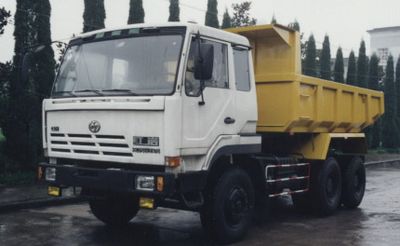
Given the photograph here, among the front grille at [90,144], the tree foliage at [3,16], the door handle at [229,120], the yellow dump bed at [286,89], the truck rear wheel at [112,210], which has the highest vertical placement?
the tree foliage at [3,16]

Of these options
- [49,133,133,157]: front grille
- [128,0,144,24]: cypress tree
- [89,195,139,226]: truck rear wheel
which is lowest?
[89,195,139,226]: truck rear wheel

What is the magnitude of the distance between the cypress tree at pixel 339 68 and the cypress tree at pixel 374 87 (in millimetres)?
2343

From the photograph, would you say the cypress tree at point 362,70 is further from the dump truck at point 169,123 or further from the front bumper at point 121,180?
the front bumper at point 121,180

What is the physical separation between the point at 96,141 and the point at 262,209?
107 inches

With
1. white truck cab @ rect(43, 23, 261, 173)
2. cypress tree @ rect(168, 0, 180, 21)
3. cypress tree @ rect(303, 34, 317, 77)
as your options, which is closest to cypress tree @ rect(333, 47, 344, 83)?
cypress tree @ rect(303, 34, 317, 77)

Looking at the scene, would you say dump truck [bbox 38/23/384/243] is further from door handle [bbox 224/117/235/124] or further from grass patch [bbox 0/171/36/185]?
grass patch [bbox 0/171/36/185]

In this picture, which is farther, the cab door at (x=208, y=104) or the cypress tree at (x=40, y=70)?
the cypress tree at (x=40, y=70)

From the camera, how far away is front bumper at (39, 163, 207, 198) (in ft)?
18.9

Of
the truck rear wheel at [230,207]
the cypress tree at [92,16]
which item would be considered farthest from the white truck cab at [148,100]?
the cypress tree at [92,16]

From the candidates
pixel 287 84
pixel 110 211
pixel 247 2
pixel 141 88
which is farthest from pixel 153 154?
pixel 247 2

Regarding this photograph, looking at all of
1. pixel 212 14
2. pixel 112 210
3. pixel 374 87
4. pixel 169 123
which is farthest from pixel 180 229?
pixel 374 87

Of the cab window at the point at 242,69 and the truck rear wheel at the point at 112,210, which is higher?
the cab window at the point at 242,69

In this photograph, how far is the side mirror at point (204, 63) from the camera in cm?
595

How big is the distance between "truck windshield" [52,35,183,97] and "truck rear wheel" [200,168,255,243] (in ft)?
4.94
